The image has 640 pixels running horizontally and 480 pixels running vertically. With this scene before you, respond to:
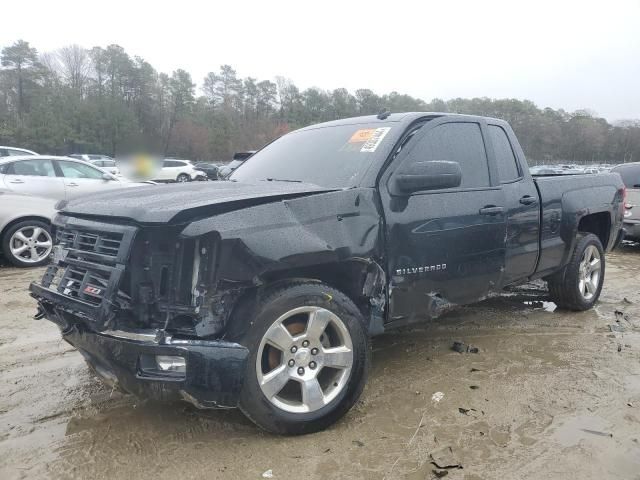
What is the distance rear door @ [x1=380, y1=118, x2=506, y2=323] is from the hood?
0.64 meters

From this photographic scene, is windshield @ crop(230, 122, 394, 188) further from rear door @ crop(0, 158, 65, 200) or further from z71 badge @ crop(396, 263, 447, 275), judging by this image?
rear door @ crop(0, 158, 65, 200)

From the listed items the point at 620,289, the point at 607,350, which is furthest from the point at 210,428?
the point at 620,289

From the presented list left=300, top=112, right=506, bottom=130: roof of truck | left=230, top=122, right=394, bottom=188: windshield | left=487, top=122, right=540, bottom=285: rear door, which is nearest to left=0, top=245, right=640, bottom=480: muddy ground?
left=487, top=122, right=540, bottom=285: rear door

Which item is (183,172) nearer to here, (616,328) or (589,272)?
(589,272)

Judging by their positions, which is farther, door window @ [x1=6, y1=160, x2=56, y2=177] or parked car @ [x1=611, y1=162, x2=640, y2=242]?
parked car @ [x1=611, y1=162, x2=640, y2=242]

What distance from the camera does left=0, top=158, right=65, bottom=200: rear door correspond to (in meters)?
7.60

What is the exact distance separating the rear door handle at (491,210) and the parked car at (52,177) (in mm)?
5676

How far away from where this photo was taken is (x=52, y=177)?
26.9 feet

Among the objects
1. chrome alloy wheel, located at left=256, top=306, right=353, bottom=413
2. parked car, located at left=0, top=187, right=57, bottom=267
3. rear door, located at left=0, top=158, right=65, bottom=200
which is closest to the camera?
chrome alloy wheel, located at left=256, top=306, right=353, bottom=413

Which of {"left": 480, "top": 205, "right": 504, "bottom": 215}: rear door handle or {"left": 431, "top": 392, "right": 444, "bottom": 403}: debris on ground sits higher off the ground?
{"left": 480, "top": 205, "right": 504, "bottom": 215}: rear door handle

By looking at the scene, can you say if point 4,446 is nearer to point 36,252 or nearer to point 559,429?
point 559,429

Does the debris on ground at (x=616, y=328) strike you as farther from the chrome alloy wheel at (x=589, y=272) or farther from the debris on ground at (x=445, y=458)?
the debris on ground at (x=445, y=458)

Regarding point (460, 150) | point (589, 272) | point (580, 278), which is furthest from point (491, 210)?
point (589, 272)

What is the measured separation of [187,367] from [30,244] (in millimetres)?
6092
